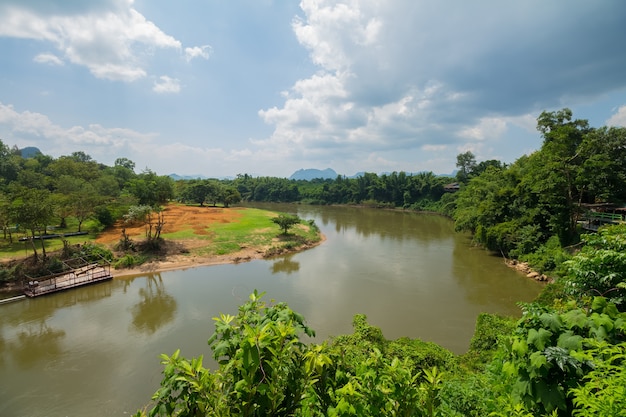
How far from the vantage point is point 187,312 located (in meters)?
14.8

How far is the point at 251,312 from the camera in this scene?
2.78 m

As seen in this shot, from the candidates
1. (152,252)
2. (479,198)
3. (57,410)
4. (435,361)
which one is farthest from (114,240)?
(479,198)

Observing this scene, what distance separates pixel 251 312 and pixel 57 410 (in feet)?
33.7

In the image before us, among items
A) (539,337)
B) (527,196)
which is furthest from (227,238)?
(539,337)

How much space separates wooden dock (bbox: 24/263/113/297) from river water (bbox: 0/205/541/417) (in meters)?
0.47

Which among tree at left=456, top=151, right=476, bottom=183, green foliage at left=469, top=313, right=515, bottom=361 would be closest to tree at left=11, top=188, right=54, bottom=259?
green foliage at left=469, top=313, right=515, bottom=361

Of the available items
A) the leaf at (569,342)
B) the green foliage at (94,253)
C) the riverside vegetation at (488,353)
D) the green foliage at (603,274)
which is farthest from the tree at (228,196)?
the leaf at (569,342)

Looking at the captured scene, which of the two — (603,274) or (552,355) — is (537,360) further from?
(603,274)

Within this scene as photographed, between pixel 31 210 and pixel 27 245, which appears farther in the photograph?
pixel 27 245

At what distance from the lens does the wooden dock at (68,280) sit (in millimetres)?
15922

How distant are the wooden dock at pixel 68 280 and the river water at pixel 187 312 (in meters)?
0.47

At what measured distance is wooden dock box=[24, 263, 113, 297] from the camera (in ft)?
52.2

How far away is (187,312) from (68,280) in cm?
867

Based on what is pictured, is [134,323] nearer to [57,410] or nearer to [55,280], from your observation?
[57,410]
